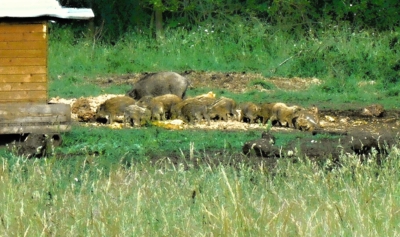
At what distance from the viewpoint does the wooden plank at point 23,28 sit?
12242 millimetres

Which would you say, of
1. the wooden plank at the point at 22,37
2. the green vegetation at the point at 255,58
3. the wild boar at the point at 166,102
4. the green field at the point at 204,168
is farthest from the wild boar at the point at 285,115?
the wooden plank at the point at 22,37

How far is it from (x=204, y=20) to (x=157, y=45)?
8.28ft

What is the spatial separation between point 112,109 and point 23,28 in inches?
85.1

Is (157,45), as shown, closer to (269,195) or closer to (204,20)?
(204,20)

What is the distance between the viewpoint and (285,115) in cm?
1360

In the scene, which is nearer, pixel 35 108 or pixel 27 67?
pixel 35 108

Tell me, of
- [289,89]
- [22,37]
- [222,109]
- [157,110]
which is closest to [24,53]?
[22,37]

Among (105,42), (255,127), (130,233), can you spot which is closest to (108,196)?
(130,233)

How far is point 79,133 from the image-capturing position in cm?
1266

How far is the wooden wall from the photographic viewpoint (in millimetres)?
12250

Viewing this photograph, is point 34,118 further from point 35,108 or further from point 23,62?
point 23,62

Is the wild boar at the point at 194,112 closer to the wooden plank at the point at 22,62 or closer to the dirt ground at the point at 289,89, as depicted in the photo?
the dirt ground at the point at 289,89

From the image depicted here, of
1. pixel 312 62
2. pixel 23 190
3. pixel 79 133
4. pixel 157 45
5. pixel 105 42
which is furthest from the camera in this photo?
pixel 105 42

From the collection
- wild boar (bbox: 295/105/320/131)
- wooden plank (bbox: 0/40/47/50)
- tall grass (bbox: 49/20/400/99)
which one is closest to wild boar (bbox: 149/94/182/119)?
wild boar (bbox: 295/105/320/131)
